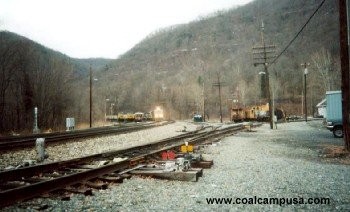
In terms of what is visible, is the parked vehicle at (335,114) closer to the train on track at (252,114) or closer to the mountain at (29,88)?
the mountain at (29,88)

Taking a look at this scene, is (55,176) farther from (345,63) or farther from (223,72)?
(223,72)

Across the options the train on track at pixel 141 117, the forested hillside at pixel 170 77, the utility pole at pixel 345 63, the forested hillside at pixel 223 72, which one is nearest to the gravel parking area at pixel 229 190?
the utility pole at pixel 345 63

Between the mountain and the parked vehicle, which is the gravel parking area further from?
the mountain

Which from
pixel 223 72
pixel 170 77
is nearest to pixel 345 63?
pixel 223 72

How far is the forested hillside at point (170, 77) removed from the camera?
45719 mm

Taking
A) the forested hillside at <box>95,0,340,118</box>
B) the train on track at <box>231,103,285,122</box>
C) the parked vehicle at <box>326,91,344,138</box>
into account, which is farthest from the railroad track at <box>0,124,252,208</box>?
the forested hillside at <box>95,0,340,118</box>

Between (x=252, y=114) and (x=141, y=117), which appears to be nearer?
(x=252, y=114)

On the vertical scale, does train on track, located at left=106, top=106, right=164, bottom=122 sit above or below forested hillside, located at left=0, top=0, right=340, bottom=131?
below

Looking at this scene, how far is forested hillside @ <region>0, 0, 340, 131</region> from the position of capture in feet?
150

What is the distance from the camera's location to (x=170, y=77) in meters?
152

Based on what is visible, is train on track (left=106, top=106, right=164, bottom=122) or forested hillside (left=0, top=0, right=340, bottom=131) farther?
train on track (left=106, top=106, right=164, bottom=122)

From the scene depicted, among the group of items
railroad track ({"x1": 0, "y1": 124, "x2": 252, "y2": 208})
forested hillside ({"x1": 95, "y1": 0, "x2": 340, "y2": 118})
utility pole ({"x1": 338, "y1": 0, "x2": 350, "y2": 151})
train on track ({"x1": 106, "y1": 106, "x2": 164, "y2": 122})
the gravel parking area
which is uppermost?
forested hillside ({"x1": 95, "y1": 0, "x2": 340, "y2": 118})

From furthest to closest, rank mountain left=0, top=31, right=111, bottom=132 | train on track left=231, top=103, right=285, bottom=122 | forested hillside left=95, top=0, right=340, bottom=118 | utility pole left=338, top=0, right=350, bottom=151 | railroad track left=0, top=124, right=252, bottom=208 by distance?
forested hillside left=95, top=0, right=340, bottom=118, train on track left=231, top=103, right=285, bottom=122, mountain left=0, top=31, right=111, bottom=132, utility pole left=338, top=0, right=350, bottom=151, railroad track left=0, top=124, right=252, bottom=208

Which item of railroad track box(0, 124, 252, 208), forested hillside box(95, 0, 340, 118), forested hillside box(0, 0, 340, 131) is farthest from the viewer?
forested hillside box(95, 0, 340, 118)
